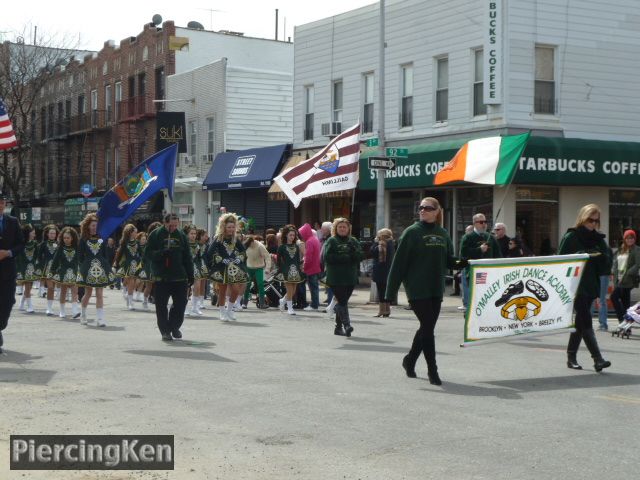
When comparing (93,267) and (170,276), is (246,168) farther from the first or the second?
(170,276)

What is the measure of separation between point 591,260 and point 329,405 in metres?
4.23

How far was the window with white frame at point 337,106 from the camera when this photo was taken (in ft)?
104

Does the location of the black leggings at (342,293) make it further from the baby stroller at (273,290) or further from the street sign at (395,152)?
the street sign at (395,152)

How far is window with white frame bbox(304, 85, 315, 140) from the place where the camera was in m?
33.3

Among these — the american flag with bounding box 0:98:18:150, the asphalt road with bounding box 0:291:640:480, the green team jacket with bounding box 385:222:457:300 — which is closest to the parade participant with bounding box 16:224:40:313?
the american flag with bounding box 0:98:18:150

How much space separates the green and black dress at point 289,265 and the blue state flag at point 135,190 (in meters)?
3.05

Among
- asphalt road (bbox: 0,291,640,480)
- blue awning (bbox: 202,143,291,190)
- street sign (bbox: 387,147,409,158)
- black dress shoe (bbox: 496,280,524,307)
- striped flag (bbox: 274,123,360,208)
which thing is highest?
blue awning (bbox: 202,143,291,190)

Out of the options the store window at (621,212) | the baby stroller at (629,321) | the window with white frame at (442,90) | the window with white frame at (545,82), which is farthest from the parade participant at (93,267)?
the store window at (621,212)

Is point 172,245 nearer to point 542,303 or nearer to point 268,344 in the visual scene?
point 268,344

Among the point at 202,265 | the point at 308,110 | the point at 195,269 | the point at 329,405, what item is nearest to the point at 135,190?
the point at 195,269

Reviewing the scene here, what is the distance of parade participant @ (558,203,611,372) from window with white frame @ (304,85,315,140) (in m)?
21.9

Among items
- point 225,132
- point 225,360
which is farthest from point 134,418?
point 225,132

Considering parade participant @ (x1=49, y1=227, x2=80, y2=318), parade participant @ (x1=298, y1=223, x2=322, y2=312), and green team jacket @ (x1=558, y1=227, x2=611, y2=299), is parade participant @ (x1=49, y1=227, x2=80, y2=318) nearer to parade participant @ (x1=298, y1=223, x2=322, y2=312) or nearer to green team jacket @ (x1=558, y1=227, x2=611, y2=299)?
parade participant @ (x1=298, y1=223, x2=322, y2=312)

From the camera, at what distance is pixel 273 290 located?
23.0m
